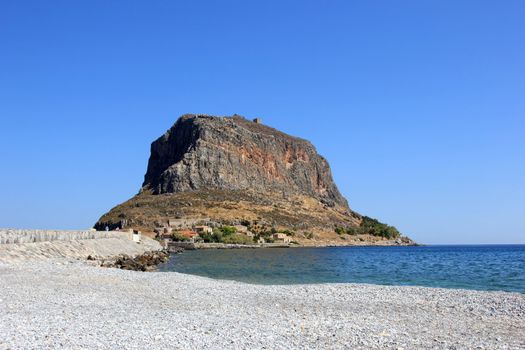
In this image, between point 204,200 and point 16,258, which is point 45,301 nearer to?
point 16,258

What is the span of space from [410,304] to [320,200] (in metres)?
178

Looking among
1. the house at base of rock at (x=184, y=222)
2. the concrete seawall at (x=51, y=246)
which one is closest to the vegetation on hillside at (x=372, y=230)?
the house at base of rock at (x=184, y=222)

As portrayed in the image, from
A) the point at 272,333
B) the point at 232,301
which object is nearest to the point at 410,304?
the point at 232,301

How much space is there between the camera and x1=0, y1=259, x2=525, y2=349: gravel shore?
44.0ft

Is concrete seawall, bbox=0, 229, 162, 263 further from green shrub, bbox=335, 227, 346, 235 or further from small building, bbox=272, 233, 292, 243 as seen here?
green shrub, bbox=335, 227, 346, 235

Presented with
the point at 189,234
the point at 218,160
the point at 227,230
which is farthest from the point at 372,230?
the point at 189,234

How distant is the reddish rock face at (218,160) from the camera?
6334 inches

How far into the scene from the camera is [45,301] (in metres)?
19.0

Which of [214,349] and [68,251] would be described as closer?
[214,349]

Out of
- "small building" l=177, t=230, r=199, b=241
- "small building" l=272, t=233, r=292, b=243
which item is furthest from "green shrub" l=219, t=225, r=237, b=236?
"small building" l=272, t=233, r=292, b=243

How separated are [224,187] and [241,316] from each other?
143280mm

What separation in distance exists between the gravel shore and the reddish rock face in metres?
134

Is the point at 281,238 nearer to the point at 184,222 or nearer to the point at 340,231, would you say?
the point at 184,222

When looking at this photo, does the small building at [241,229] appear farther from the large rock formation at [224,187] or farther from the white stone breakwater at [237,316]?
the white stone breakwater at [237,316]
